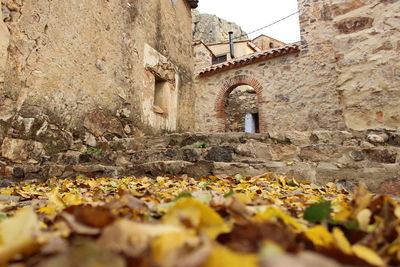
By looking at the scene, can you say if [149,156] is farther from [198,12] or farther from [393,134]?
[198,12]

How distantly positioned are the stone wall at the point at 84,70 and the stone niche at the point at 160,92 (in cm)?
2

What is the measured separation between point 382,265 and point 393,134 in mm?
2819

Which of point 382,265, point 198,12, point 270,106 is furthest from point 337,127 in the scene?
point 198,12

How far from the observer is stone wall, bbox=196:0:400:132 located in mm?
3006

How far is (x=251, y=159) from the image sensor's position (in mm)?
2836

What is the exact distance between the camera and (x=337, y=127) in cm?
892

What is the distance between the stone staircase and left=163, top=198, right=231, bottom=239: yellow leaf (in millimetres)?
2006

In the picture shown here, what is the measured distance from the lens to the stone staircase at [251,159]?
2.64 meters

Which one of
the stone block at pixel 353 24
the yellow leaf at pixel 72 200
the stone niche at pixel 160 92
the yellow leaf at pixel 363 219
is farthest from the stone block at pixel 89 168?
the stone block at pixel 353 24

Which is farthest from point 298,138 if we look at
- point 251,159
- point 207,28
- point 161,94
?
point 207,28

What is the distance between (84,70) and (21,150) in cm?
141

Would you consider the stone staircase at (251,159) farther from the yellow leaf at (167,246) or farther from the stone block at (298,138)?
the yellow leaf at (167,246)

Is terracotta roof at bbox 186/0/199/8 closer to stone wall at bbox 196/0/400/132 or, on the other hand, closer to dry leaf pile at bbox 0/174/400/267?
stone wall at bbox 196/0/400/132

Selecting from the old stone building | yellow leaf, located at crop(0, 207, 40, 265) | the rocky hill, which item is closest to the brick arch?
the old stone building
